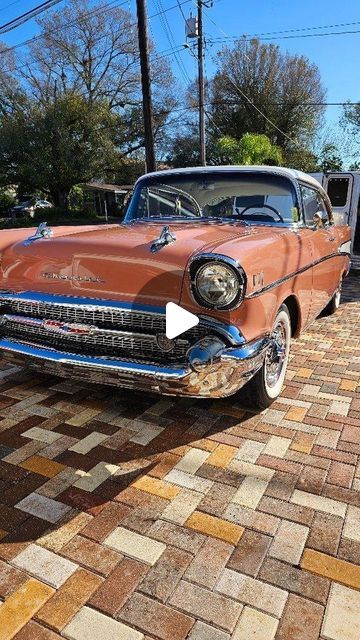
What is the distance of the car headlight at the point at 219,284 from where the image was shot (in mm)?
2193

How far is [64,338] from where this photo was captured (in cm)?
259

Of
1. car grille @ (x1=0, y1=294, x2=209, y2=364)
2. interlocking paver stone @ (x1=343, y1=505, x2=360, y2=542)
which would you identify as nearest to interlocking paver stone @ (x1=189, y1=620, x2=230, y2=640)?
interlocking paver stone @ (x1=343, y1=505, x2=360, y2=542)

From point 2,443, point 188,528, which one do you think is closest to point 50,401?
point 2,443

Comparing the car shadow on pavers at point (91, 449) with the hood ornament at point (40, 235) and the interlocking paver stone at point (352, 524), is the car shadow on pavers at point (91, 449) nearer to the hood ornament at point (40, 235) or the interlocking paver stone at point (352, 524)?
the interlocking paver stone at point (352, 524)

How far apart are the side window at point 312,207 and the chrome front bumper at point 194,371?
1604mm

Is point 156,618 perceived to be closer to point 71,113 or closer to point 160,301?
point 160,301

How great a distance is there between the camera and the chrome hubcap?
9.32 feet

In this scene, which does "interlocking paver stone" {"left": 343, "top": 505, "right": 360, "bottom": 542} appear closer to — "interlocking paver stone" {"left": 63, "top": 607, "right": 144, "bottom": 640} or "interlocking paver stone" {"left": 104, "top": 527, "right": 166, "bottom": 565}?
"interlocking paver stone" {"left": 104, "top": 527, "right": 166, "bottom": 565}

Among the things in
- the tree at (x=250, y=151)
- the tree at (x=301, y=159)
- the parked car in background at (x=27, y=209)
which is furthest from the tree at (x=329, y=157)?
the parked car in background at (x=27, y=209)

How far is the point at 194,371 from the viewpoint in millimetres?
2205

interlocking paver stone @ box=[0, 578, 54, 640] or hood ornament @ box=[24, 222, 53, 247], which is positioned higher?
hood ornament @ box=[24, 222, 53, 247]

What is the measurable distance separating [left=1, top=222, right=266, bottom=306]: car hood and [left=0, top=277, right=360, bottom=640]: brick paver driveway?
0.81 metres

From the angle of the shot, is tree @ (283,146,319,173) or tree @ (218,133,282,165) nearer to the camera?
tree @ (218,133,282,165)

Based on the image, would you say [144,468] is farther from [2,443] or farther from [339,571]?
[339,571]
